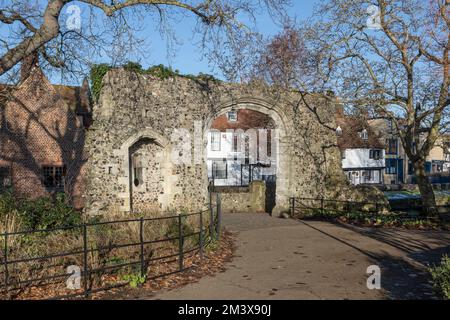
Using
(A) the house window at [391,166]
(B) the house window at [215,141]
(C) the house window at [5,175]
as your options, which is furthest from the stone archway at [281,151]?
(A) the house window at [391,166]

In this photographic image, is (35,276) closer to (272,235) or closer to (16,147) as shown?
(272,235)

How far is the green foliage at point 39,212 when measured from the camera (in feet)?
33.0

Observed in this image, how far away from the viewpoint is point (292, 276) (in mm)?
8164

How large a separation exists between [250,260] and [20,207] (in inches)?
220

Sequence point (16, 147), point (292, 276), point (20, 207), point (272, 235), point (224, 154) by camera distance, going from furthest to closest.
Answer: point (224, 154) < point (16, 147) < point (272, 235) < point (20, 207) < point (292, 276)

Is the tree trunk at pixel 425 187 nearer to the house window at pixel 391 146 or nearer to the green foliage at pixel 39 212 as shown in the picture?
the green foliage at pixel 39 212

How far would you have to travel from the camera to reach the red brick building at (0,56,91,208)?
2459 cm

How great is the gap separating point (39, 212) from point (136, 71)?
22.7 ft

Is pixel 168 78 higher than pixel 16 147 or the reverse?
higher

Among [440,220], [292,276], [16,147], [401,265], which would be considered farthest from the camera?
[16,147]

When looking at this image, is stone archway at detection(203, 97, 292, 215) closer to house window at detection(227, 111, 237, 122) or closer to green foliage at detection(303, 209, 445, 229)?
green foliage at detection(303, 209, 445, 229)

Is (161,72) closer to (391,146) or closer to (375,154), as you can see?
(375,154)

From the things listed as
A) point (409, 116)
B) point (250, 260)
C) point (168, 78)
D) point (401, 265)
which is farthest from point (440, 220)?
point (168, 78)

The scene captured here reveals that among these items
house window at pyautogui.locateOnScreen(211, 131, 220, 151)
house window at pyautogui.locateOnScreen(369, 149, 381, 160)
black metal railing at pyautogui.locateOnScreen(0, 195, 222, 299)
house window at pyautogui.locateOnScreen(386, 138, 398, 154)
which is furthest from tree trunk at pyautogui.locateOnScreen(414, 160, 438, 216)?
house window at pyautogui.locateOnScreen(386, 138, 398, 154)
